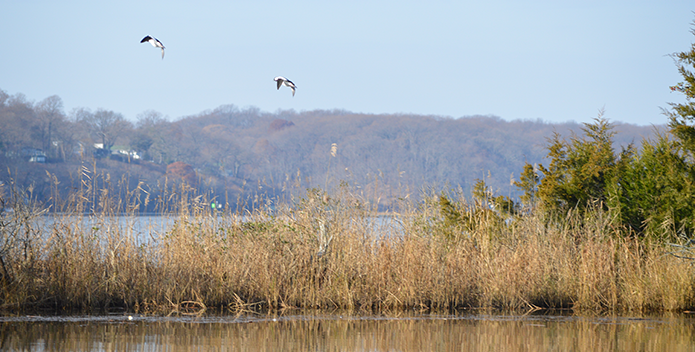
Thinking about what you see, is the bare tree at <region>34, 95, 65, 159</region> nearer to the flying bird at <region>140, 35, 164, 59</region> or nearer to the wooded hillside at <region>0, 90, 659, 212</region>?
the wooded hillside at <region>0, 90, 659, 212</region>

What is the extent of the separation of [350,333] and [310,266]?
2.37 metres

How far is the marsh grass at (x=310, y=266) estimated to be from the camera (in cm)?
984

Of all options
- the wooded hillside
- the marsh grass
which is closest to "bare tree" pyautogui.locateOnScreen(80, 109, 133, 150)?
the wooded hillside

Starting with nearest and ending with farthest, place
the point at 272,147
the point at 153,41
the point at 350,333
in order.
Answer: the point at 350,333 < the point at 153,41 < the point at 272,147

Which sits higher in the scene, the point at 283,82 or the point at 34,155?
the point at 34,155

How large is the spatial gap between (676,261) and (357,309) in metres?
4.90

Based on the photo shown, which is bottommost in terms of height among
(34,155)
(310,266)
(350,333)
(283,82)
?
(350,333)

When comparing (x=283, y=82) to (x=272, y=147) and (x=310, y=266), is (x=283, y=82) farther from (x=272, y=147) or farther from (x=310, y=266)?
(x=272, y=147)

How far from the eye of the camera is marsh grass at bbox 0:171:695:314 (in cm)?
984

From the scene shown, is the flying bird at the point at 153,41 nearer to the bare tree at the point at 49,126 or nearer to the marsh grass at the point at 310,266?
the marsh grass at the point at 310,266

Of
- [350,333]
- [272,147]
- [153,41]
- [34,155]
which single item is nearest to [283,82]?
[153,41]

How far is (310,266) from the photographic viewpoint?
1057 centimetres

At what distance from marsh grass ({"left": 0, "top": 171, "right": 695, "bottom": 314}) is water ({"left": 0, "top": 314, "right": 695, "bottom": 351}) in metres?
0.73

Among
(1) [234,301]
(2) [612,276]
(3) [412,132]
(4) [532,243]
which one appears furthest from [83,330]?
(3) [412,132]
